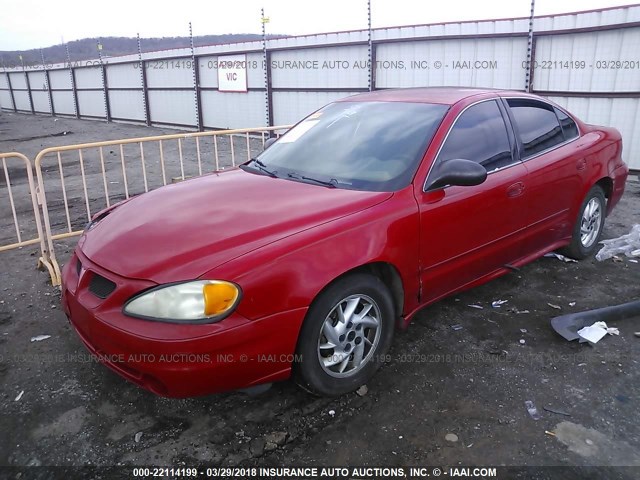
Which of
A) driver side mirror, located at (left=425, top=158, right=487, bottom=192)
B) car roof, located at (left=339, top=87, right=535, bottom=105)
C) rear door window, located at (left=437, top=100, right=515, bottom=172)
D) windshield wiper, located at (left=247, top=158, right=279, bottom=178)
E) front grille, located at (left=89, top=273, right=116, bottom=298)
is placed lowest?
front grille, located at (left=89, top=273, right=116, bottom=298)

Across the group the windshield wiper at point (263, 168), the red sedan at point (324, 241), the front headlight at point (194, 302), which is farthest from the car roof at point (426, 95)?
the front headlight at point (194, 302)

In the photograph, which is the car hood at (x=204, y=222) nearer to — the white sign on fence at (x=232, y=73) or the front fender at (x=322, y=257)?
the front fender at (x=322, y=257)

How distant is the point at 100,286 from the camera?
265 cm

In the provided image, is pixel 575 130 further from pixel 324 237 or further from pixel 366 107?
pixel 324 237

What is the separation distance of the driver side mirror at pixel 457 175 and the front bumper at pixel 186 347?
122 cm

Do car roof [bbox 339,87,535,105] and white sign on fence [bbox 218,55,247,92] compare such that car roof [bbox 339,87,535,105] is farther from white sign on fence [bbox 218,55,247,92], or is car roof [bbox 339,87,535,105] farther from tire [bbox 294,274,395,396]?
white sign on fence [bbox 218,55,247,92]

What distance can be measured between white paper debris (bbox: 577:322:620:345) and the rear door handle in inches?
41.4

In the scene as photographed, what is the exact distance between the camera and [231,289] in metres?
2.37

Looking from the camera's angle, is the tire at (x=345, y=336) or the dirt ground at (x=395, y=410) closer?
the dirt ground at (x=395, y=410)

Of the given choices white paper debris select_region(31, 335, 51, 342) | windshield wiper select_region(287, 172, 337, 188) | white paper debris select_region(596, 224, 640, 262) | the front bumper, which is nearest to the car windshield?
windshield wiper select_region(287, 172, 337, 188)

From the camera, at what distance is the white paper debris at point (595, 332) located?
11.4ft

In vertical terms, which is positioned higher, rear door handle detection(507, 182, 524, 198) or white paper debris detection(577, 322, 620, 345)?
rear door handle detection(507, 182, 524, 198)

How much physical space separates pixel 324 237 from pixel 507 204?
1685 mm

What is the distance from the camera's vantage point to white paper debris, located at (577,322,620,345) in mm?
3480
